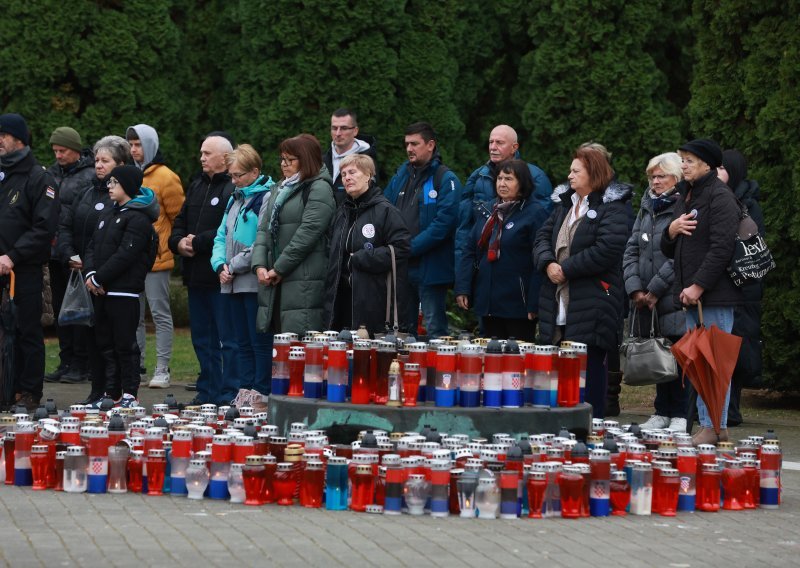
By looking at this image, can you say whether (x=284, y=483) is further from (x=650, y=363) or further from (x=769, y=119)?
(x=769, y=119)

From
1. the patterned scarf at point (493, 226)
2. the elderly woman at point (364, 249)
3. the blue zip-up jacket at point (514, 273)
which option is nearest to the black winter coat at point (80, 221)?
the elderly woman at point (364, 249)

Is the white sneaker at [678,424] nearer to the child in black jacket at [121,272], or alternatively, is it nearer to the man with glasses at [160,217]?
the child in black jacket at [121,272]

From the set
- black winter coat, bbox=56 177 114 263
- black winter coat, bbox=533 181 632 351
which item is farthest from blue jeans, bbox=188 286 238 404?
black winter coat, bbox=533 181 632 351

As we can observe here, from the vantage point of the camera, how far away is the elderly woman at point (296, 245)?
38.0ft

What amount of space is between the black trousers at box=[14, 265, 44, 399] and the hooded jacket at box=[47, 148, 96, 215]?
1509 mm

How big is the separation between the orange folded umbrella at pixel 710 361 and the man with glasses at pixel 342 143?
11.3 ft

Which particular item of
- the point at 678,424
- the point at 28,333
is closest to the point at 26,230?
the point at 28,333

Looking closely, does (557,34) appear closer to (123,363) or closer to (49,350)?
(49,350)

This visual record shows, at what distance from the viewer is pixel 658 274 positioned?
1183 centimetres

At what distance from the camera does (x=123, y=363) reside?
1212 cm

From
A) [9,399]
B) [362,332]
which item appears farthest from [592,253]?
[9,399]

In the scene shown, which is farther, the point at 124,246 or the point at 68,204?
the point at 68,204

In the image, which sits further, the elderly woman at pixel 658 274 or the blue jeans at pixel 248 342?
the blue jeans at pixel 248 342

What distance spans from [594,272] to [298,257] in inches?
84.1
